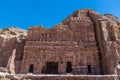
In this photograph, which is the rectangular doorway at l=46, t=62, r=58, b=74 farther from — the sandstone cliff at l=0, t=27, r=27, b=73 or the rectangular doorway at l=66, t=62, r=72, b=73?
the sandstone cliff at l=0, t=27, r=27, b=73

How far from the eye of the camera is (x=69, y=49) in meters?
39.8

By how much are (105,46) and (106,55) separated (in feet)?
6.05

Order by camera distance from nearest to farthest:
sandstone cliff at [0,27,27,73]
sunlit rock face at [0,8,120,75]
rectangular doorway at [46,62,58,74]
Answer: sunlit rock face at [0,8,120,75]
sandstone cliff at [0,27,27,73]
rectangular doorway at [46,62,58,74]

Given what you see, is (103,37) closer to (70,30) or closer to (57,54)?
(70,30)

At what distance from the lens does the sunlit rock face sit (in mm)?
37875

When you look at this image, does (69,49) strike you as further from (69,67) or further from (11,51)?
(11,51)

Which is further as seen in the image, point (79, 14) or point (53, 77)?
point (79, 14)

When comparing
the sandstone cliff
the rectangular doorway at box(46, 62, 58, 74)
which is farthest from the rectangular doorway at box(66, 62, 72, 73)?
the sandstone cliff

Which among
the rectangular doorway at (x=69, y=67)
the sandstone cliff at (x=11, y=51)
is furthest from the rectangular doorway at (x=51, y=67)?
the sandstone cliff at (x=11, y=51)

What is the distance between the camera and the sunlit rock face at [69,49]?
1491 inches

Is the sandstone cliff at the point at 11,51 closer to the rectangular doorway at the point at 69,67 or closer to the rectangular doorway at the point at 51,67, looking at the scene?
the rectangular doorway at the point at 51,67

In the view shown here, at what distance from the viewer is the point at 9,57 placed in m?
40.2

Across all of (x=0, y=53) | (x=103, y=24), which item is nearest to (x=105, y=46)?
(x=103, y=24)

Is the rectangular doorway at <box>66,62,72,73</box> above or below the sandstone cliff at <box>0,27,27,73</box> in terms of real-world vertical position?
below
